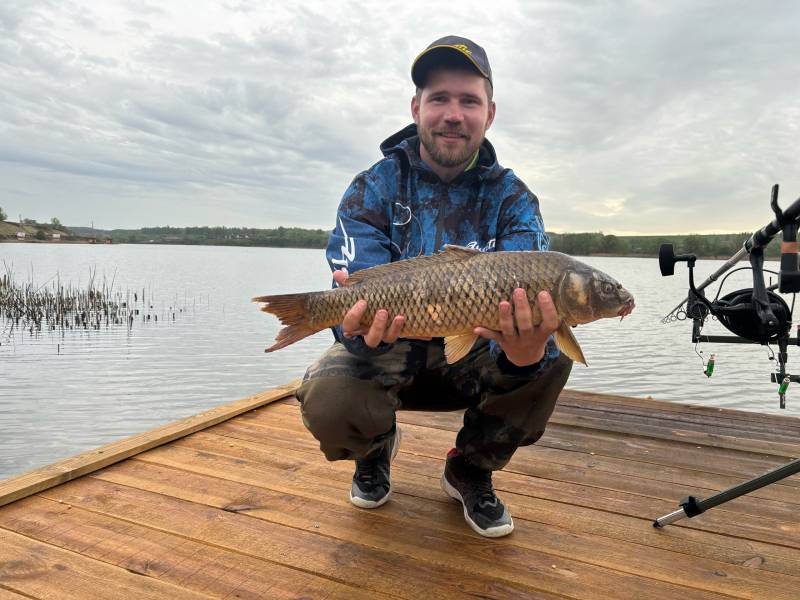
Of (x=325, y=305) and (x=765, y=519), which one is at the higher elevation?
(x=325, y=305)

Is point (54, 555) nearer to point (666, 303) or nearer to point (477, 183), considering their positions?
point (477, 183)

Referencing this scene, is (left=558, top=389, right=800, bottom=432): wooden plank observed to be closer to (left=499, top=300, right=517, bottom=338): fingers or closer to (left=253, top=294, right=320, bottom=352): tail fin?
(left=499, top=300, right=517, bottom=338): fingers

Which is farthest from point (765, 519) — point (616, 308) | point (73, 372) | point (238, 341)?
point (238, 341)

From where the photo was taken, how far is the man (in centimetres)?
231

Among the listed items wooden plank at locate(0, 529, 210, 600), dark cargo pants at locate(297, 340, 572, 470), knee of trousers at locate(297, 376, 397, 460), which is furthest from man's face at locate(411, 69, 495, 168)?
wooden plank at locate(0, 529, 210, 600)

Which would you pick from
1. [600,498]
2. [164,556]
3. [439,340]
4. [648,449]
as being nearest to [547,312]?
[439,340]

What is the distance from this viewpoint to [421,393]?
2.54 m

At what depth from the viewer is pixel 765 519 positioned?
2451 mm

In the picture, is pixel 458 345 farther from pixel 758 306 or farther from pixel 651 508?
pixel 758 306

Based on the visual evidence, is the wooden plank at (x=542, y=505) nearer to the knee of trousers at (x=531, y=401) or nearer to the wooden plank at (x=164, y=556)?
the knee of trousers at (x=531, y=401)

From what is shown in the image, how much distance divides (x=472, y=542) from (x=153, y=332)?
11.1 m

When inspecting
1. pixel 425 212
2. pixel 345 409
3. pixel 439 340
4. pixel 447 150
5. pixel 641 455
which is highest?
pixel 447 150

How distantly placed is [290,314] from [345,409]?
→ 1.40 ft

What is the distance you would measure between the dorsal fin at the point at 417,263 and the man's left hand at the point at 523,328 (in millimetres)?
235
